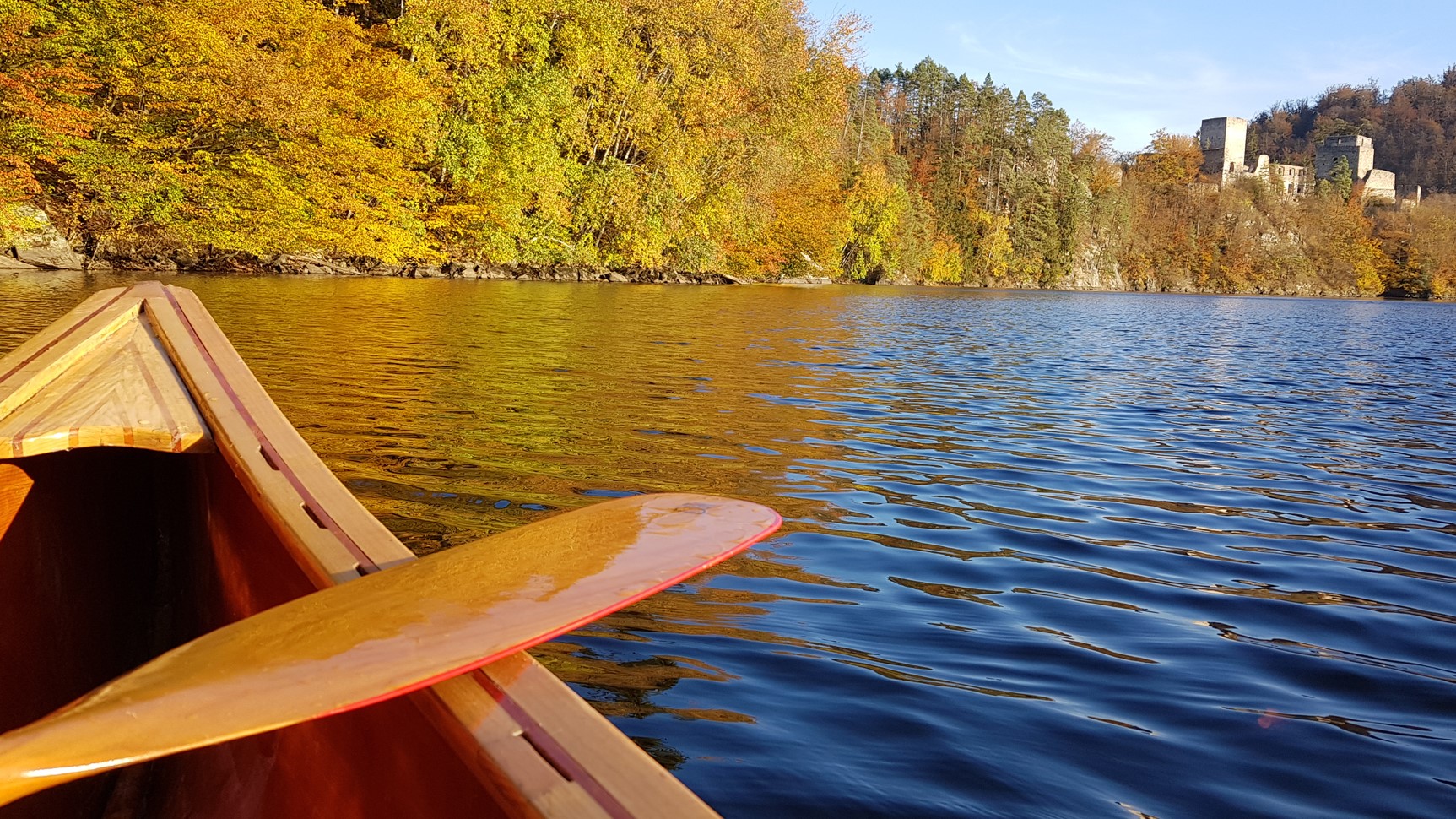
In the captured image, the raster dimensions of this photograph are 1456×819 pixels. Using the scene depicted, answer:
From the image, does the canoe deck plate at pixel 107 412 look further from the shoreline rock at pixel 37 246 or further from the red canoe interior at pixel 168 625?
the shoreline rock at pixel 37 246

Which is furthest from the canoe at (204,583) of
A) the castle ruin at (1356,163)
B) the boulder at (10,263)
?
the castle ruin at (1356,163)

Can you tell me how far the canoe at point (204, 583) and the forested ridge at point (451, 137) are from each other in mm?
20981

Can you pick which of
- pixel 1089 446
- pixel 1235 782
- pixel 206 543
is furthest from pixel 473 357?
pixel 1235 782

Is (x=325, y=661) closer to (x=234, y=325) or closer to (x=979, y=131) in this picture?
(x=234, y=325)

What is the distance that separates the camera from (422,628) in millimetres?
1413

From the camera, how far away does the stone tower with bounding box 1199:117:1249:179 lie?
355 ft

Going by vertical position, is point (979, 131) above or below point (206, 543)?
above

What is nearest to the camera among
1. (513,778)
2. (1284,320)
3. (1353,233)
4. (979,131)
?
(513,778)

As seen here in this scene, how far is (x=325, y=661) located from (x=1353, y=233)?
386ft

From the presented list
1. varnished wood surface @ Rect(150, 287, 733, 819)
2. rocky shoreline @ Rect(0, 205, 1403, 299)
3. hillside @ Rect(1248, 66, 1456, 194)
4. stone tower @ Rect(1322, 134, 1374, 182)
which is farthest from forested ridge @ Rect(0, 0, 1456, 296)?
hillside @ Rect(1248, 66, 1456, 194)

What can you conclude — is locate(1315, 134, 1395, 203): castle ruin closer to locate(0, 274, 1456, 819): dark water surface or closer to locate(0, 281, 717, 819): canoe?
locate(0, 274, 1456, 819): dark water surface

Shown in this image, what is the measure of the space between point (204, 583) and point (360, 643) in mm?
1648

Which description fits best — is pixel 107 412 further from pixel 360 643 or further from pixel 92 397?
pixel 360 643

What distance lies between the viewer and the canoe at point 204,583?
1136mm
